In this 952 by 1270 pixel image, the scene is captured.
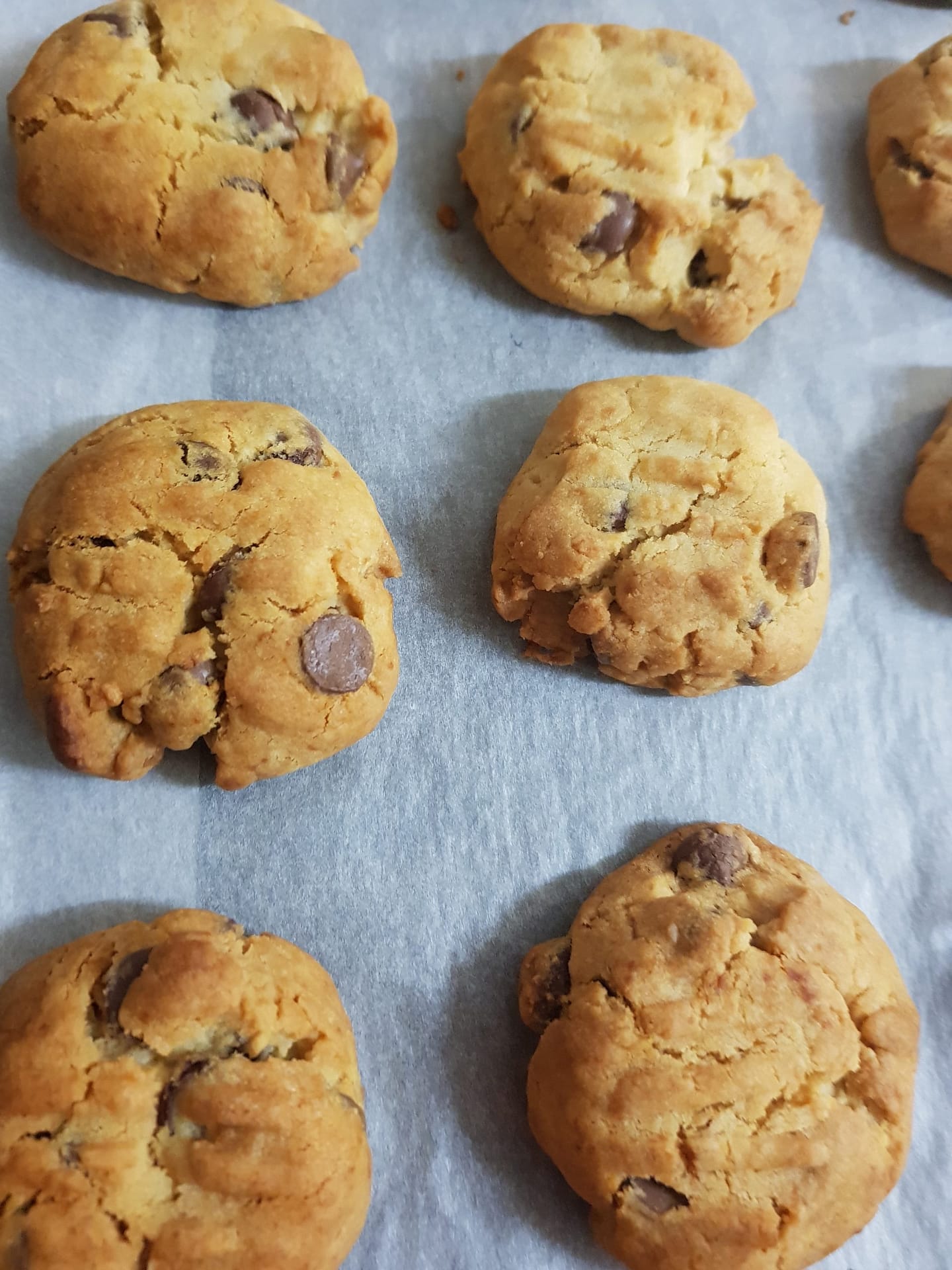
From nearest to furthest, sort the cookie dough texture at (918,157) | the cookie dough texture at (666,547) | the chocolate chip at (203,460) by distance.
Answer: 1. the chocolate chip at (203,460)
2. the cookie dough texture at (666,547)
3. the cookie dough texture at (918,157)

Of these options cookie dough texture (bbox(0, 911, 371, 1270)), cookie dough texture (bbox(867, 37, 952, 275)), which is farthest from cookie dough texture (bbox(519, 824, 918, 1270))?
cookie dough texture (bbox(867, 37, 952, 275))

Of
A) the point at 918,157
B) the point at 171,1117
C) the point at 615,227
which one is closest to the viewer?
the point at 171,1117

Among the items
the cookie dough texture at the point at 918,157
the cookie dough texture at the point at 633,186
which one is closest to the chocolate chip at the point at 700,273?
the cookie dough texture at the point at 633,186

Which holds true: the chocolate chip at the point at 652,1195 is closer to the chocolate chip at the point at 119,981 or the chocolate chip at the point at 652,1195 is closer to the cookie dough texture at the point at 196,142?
the chocolate chip at the point at 119,981

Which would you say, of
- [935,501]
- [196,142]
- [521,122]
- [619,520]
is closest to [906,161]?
[935,501]

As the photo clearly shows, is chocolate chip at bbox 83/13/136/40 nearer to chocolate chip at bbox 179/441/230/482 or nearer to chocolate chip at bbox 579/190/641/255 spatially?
chocolate chip at bbox 179/441/230/482

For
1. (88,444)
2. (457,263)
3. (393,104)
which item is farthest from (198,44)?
(88,444)

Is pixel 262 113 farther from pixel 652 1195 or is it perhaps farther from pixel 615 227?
pixel 652 1195
